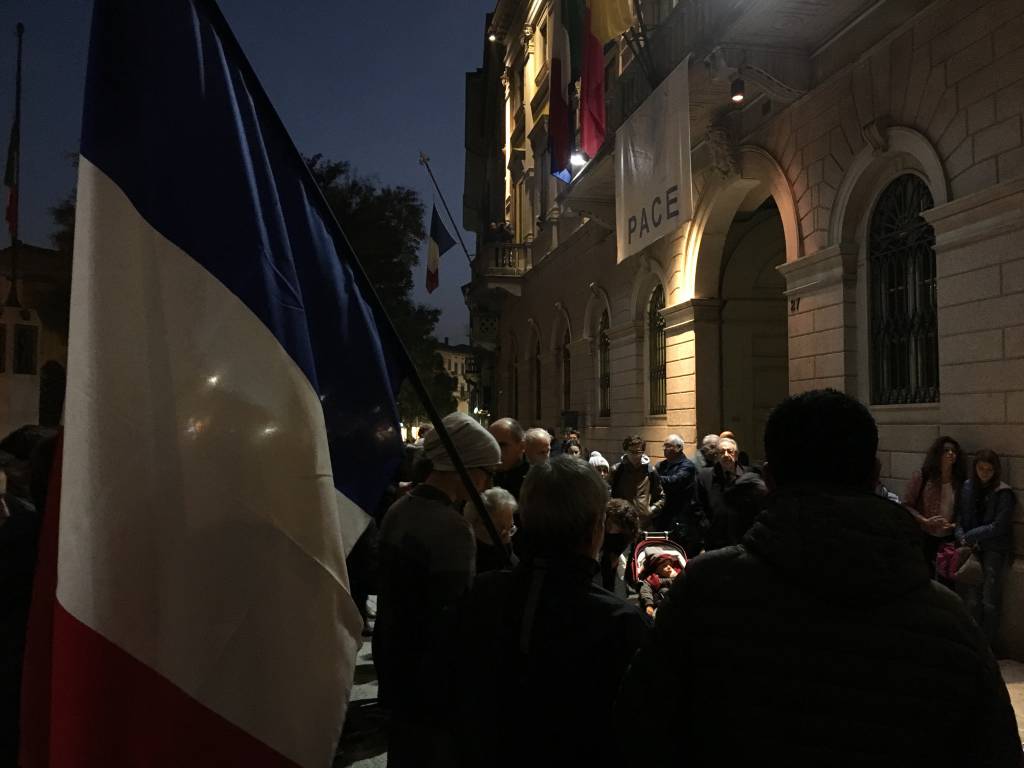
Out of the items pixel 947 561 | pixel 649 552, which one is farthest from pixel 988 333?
pixel 649 552

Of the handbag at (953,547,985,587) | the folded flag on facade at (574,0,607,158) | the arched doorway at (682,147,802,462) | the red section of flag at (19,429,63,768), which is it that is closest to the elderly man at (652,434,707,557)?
the handbag at (953,547,985,587)

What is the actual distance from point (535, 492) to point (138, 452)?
890 millimetres

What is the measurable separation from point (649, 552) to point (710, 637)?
192 inches

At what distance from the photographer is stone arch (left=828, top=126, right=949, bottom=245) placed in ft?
25.8

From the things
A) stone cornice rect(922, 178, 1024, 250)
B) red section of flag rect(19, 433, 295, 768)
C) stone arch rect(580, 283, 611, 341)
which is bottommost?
red section of flag rect(19, 433, 295, 768)

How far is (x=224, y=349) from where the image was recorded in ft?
5.68

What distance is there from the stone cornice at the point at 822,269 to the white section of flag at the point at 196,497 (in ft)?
28.4

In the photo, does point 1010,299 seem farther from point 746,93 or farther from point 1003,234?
point 746,93

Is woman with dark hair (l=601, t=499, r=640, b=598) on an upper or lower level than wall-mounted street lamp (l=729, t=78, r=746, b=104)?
lower

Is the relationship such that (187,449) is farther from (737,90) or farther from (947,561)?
(737,90)

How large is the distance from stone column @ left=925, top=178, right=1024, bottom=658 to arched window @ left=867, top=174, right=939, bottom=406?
1.56 feet

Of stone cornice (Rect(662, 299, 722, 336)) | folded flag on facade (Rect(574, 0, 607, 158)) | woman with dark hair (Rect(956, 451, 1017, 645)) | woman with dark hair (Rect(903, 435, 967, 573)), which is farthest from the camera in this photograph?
stone cornice (Rect(662, 299, 722, 336))

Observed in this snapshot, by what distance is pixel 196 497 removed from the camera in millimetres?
1612

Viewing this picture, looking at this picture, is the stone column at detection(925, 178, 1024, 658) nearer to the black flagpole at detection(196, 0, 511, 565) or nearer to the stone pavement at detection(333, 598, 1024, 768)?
the stone pavement at detection(333, 598, 1024, 768)
